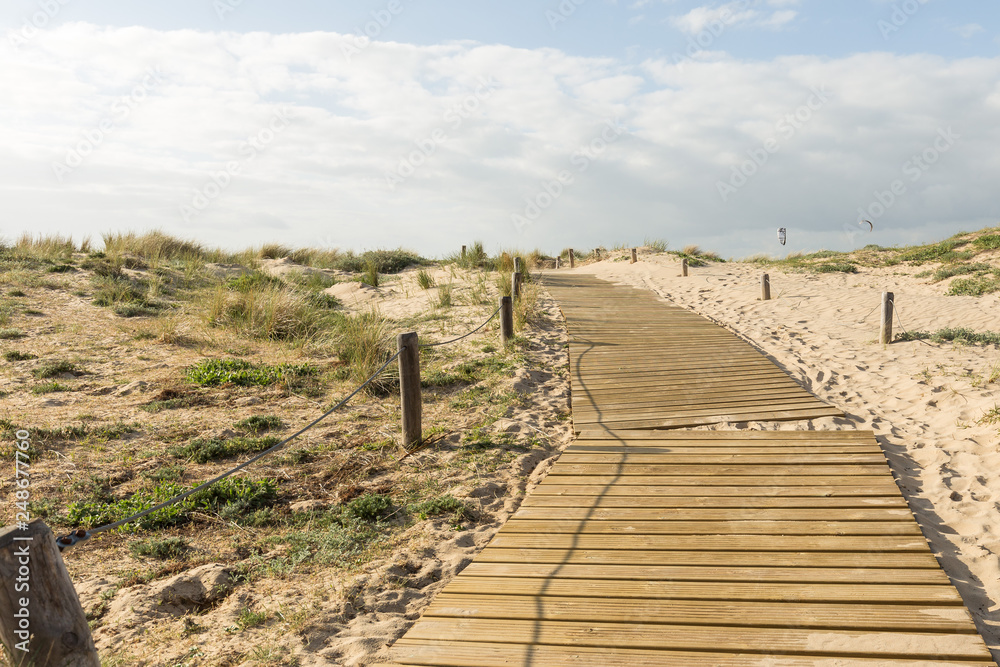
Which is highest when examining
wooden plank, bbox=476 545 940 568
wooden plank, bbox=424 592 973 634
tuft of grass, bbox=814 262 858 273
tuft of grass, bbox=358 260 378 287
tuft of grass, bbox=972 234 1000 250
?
tuft of grass, bbox=972 234 1000 250

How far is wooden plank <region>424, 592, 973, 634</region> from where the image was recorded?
2744 millimetres

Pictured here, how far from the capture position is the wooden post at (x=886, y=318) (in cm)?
838

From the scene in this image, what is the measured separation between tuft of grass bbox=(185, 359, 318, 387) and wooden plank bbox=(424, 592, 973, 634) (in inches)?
187

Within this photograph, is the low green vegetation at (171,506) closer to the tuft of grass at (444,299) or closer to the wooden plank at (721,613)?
the wooden plank at (721,613)

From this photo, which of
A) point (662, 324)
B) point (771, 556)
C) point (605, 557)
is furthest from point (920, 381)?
point (605, 557)

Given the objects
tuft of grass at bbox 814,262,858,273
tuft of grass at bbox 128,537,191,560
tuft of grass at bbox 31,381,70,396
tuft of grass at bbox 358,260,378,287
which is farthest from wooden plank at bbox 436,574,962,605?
tuft of grass at bbox 814,262,858,273

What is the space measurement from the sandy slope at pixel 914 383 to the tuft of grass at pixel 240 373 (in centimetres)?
494

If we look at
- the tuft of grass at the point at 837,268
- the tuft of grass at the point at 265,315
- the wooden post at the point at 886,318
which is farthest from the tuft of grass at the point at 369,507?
the tuft of grass at the point at 837,268

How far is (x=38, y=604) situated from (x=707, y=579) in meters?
2.94

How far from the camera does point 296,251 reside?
20.9 meters

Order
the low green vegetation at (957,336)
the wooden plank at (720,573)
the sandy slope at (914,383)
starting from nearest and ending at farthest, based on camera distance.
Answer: the wooden plank at (720,573) → the sandy slope at (914,383) → the low green vegetation at (957,336)

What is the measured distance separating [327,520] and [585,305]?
8816 mm

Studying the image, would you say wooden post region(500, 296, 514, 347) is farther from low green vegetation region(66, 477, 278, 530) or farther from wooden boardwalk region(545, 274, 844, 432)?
low green vegetation region(66, 477, 278, 530)

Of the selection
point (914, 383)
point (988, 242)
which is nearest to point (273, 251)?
point (914, 383)
